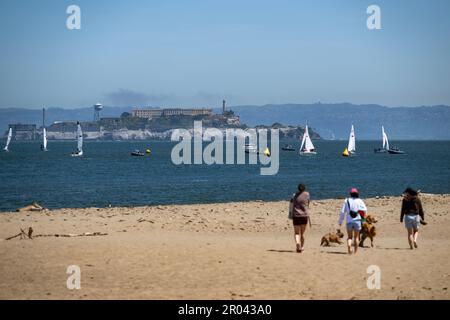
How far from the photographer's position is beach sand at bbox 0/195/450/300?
1261 cm

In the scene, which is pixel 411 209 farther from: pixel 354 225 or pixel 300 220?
pixel 300 220

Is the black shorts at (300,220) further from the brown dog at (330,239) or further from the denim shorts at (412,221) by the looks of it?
the denim shorts at (412,221)

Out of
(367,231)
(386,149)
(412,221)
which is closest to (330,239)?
(367,231)

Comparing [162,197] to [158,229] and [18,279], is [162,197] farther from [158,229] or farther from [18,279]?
[18,279]

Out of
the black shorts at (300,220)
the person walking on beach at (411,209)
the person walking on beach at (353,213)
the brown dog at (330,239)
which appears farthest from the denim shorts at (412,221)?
the black shorts at (300,220)

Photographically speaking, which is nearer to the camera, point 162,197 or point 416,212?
point 416,212

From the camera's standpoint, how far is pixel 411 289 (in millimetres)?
12688

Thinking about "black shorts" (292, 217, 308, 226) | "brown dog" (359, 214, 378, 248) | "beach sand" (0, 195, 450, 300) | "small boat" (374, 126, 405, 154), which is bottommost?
"beach sand" (0, 195, 450, 300)

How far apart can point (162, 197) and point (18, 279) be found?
110 ft

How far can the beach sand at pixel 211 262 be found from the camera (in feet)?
41.4

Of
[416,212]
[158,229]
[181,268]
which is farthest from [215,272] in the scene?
[158,229]

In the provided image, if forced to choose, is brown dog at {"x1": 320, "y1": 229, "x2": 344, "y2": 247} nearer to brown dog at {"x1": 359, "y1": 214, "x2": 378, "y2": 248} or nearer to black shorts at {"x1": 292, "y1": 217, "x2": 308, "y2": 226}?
brown dog at {"x1": 359, "y1": 214, "x2": 378, "y2": 248}

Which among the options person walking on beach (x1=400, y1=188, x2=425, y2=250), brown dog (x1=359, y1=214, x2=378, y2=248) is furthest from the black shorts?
person walking on beach (x1=400, y1=188, x2=425, y2=250)
